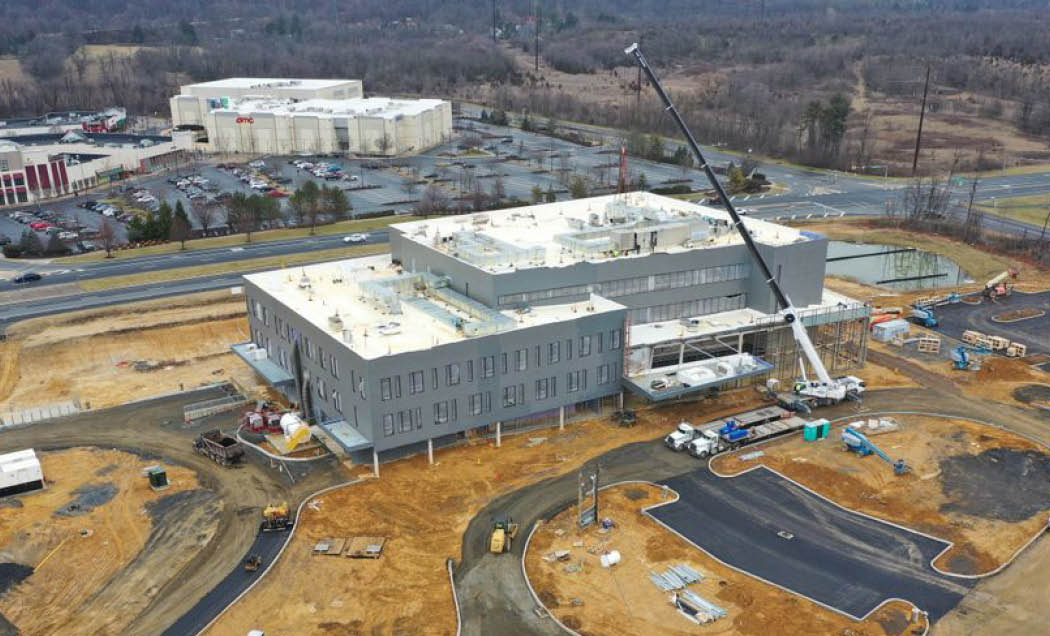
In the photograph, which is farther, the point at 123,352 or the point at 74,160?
the point at 74,160

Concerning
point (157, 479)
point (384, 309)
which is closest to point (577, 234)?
point (384, 309)

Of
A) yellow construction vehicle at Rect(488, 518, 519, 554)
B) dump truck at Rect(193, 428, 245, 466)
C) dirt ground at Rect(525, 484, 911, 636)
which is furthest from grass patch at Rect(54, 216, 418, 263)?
dirt ground at Rect(525, 484, 911, 636)

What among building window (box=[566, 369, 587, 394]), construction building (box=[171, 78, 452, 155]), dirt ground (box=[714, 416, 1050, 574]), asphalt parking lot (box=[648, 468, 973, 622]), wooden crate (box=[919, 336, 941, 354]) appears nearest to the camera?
asphalt parking lot (box=[648, 468, 973, 622])

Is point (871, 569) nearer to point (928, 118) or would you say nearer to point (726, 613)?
point (726, 613)

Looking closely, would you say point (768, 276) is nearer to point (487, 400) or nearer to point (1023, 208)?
point (487, 400)

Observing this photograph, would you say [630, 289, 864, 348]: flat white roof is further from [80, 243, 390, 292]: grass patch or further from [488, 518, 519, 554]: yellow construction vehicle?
[80, 243, 390, 292]: grass patch

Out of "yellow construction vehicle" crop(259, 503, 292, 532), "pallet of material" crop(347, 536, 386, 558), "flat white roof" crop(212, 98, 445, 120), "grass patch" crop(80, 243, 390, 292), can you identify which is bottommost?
"pallet of material" crop(347, 536, 386, 558)

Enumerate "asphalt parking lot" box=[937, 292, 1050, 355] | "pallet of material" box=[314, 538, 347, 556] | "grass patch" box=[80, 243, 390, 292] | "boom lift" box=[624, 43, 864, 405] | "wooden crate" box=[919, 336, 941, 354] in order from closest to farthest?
"pallet of material" box=[314, 538, 347, 556]
"boom lift" box=[624, 43, 864, 405]
"wooden crate" box=[919, 336, 941, 354]
"asphalt parking lot" box=[937, 292, 1050, 355]
"grass patch" box=[80, 243, 390, 292]
